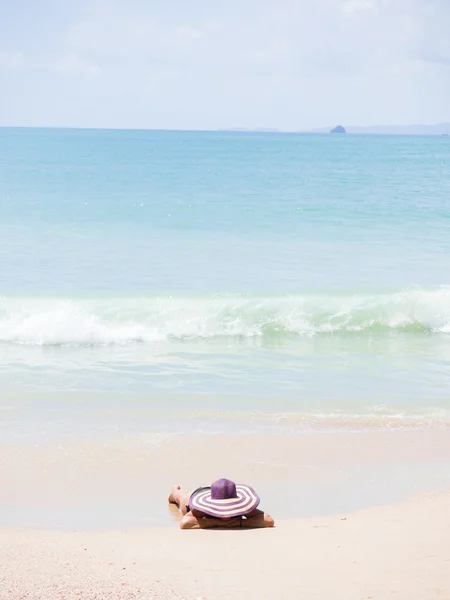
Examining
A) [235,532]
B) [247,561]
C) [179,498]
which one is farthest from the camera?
[179,498]

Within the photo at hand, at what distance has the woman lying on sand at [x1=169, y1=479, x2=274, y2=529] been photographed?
601 cm

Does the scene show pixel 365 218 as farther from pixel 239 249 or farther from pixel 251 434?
pixel 251 434

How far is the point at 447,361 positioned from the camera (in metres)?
11.9

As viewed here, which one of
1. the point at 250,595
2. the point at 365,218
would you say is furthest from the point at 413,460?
the point at 365,218

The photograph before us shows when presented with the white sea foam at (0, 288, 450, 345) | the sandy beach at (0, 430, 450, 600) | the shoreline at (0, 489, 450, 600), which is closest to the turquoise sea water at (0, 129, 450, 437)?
the white sea foam at (0, 288, 450, 345)

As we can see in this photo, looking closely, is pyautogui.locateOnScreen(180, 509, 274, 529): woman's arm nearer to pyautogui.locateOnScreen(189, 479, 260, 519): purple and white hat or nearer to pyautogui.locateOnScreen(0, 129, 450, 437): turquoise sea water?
pyautogui.locateOnScreen(189, 479, 260, 519): purple and white hat

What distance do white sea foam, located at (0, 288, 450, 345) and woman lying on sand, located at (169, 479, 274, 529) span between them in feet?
22.9

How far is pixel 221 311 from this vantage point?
1466 cm

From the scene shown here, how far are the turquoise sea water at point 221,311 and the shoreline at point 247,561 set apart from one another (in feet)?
8.41

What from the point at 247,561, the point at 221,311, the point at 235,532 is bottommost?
the point at 235,532

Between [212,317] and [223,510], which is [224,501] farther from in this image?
[212,317]

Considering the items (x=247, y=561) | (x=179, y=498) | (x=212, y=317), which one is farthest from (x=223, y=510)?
(x=212, y=317)

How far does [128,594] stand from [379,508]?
253cm

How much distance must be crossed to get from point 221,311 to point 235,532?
8.81 m
